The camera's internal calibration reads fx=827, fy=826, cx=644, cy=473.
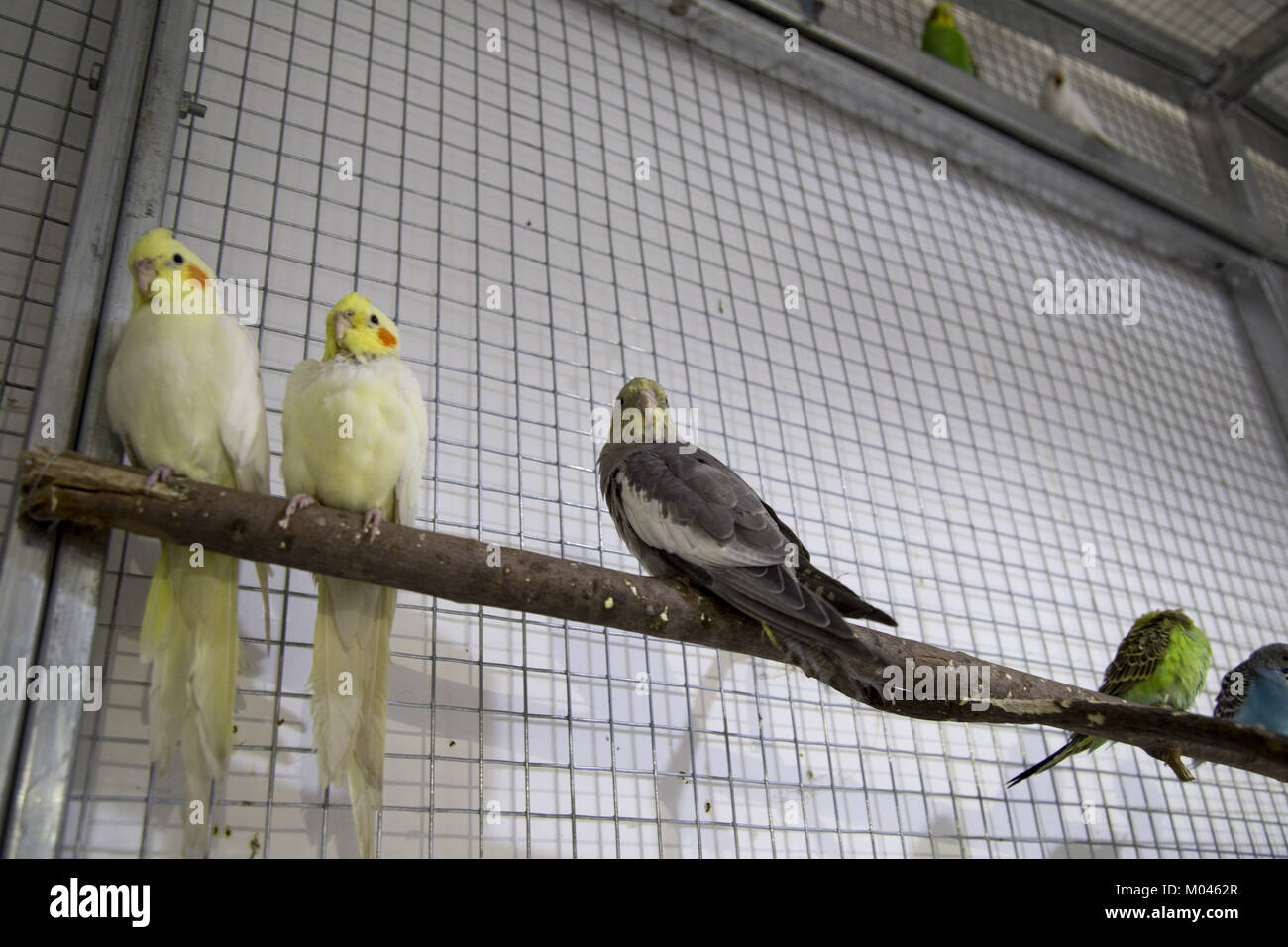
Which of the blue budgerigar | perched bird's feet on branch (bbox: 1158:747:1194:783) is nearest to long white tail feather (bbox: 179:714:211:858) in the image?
perched bird's feet on branch (bbox: 1158:747:1194:783)

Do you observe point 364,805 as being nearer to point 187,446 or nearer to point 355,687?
point 355,687

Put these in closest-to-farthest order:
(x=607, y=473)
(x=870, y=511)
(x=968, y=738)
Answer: (x=607, y=473) < (x=968, y=738) < (x=870, y=511)

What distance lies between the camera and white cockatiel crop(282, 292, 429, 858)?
145 cm

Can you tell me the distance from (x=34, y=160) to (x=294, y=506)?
115 cm

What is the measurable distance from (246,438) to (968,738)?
2.10 m

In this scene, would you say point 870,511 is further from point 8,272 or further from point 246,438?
point 8,272

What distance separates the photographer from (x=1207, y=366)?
384 cm

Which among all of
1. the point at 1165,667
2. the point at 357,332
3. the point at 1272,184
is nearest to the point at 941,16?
the point at 1272,184

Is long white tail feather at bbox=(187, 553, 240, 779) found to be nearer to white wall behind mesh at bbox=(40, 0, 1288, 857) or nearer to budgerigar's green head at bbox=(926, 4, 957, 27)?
white wall behind mesh at bbox=(40, 0, 1288, 857)

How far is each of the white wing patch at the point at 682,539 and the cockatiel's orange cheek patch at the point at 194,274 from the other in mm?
894

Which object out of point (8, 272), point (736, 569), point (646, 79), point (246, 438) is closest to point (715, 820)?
point (736, 569)

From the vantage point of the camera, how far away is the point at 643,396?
2.02m

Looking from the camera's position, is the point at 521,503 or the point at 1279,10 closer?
the point at 521,503
